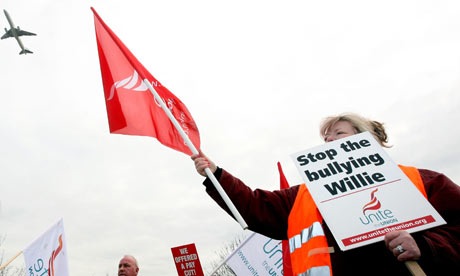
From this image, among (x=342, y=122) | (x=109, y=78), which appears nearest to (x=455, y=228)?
(x=342, y=122)

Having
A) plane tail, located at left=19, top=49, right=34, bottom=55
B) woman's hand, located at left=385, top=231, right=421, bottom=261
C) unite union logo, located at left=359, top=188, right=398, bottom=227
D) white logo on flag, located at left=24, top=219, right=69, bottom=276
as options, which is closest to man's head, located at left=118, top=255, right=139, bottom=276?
white logo on flag, located at left=24, top=219, right=69, bottom=276

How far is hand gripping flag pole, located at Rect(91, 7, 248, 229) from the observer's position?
9.91ft

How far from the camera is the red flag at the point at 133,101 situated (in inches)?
119

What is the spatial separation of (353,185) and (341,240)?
344 millimetres

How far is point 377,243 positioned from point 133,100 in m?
2.22

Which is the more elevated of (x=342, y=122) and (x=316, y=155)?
(x=342, y=122)

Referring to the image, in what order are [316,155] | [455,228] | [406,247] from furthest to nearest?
[316,155] < [455,228] < [406,247]

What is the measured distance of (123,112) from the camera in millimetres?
3014

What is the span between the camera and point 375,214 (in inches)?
71.5

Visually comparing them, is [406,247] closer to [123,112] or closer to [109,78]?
[123,112]

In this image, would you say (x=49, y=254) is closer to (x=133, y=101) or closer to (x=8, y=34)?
(x=133, y=101)

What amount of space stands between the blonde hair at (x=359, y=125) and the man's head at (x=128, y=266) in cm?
457

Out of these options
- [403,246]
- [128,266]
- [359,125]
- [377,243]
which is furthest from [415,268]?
[128,266]

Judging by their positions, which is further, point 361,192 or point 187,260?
point 187,260
